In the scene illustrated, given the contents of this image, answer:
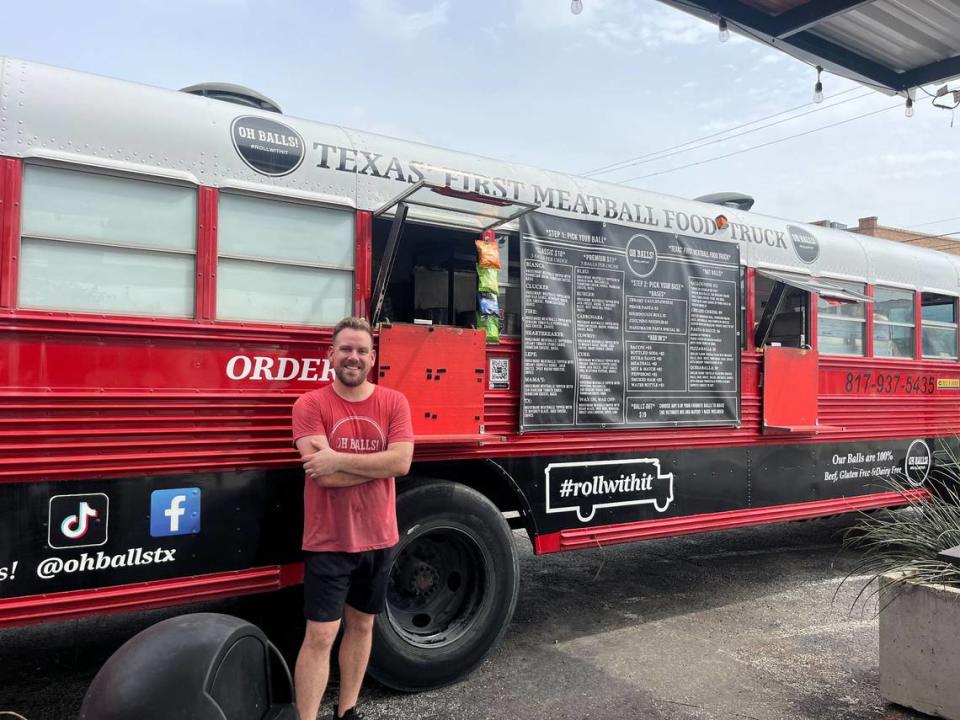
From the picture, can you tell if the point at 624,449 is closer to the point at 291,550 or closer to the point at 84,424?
the point at 291,550

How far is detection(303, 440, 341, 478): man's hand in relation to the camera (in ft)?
9.70

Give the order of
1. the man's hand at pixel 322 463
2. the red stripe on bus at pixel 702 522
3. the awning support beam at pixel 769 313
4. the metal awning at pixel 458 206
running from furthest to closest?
the awning support beam at pixel 769 313, the red stripe on bus at pixel 702 522, the metal awning at pixel 458 206, the man's hand at pixel 322 463

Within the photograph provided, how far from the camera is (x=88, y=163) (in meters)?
3.15

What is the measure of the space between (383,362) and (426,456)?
0.58 m

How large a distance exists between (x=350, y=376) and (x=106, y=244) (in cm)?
126

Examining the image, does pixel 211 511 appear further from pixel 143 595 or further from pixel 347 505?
pixel 347 505

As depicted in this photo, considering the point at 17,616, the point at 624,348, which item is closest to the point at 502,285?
the point at 624,348

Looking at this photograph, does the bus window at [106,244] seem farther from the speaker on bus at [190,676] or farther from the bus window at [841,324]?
the bus window at [841,324]

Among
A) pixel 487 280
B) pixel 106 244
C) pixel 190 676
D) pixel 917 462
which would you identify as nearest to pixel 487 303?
pixel 487 280

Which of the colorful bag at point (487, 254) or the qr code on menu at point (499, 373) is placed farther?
the qr code on menu at point (499, 373)

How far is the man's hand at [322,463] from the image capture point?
9.70 feet

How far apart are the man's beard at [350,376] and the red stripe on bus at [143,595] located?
3.61 feet

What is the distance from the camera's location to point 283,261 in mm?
3623

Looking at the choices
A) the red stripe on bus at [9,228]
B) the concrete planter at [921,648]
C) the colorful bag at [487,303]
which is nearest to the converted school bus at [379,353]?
the red stripe on bus at [9,228]
